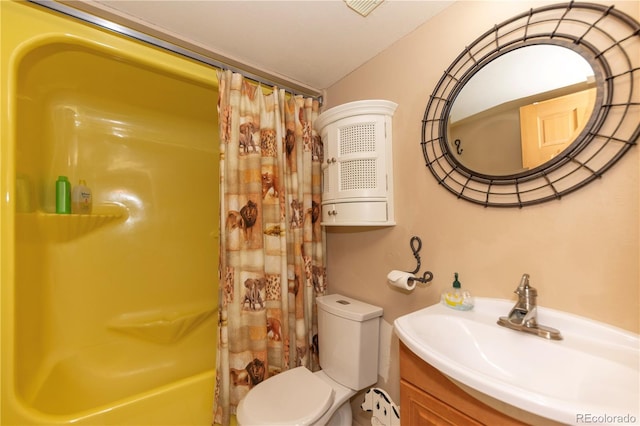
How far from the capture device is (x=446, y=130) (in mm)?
1166

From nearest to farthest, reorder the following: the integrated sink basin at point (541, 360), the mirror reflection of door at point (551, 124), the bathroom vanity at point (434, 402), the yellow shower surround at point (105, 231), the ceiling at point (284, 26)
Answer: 1. the integrated sink basin at point (541, 360)
2. the bathroom vanity at point (434, 402)
3. the mirror reflection of door at point (551, 124)
4. the yellow shower surround at point (105, 231)
5. the ceiling at point (284, 26)

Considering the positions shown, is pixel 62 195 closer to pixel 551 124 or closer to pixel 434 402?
pixel 434 402

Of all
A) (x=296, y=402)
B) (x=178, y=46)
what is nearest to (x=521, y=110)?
(x=296, y=402)

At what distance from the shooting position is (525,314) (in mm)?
878

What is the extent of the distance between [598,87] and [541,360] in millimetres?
840

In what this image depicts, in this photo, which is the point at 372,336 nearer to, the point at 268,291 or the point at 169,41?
the point at 268,291

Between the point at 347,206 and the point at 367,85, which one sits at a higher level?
the point at 367,85

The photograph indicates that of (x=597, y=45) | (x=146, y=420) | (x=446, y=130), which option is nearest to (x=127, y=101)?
(x=146, y=420)

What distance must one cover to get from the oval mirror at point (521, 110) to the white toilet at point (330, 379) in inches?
36.1

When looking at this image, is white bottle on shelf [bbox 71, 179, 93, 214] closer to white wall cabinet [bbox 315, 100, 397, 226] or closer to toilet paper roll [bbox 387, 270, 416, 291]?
white wall cabinet [bbox 315, 100, 397, 226]

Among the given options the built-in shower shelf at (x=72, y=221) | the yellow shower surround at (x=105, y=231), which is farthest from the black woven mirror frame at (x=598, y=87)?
the built-in shower shelf at (x=72, y=221)

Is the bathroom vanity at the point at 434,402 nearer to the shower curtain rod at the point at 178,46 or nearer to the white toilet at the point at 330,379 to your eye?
the white toilet at the point at 330,379

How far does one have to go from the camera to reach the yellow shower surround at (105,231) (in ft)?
3.52

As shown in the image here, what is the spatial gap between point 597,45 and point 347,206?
1.04 meters
